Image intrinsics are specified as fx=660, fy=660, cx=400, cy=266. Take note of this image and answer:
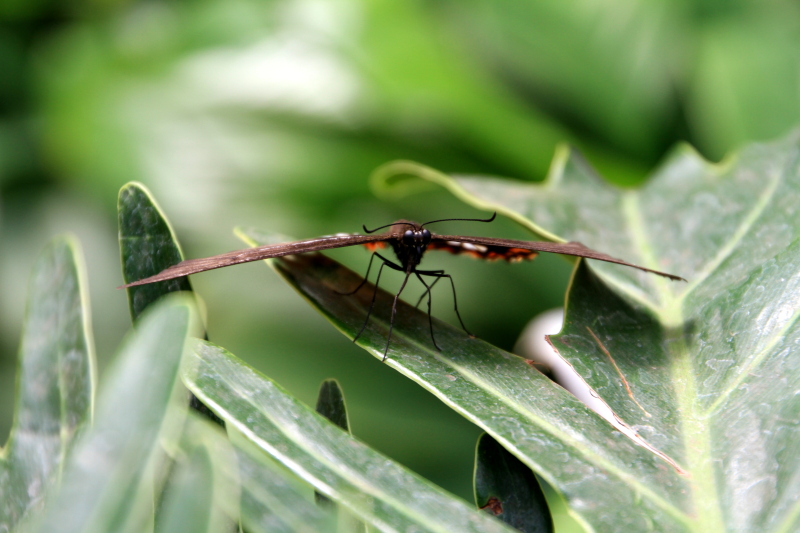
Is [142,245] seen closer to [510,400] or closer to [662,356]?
[510,400]

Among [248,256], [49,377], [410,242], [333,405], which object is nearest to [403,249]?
[410,242]

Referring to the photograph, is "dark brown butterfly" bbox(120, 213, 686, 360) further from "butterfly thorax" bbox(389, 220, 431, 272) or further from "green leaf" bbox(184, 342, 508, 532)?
"green leaf" bbox(184, 342, 508, 532)

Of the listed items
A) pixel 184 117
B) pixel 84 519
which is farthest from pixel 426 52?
pixel 84 519

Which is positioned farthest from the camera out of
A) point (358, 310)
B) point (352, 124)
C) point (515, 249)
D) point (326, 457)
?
point (352, 124)

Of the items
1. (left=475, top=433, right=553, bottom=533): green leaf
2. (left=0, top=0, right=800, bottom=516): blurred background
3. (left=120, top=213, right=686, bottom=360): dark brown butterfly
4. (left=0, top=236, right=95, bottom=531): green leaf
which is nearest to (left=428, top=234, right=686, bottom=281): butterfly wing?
(left=120, top=213, right=686, bottom=360): dark brown butterfly

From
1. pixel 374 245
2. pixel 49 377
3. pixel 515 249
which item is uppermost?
pixel 515 249

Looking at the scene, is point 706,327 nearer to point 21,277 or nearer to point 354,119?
point 354,119
